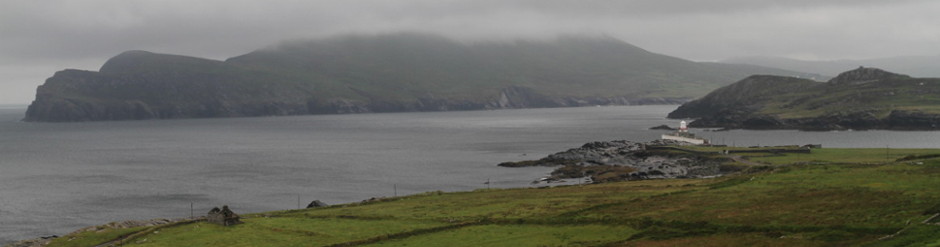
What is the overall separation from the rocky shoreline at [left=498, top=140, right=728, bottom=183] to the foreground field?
32.4 m

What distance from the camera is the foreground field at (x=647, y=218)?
5644 centimetres

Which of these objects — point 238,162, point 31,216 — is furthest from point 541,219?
point 238,162

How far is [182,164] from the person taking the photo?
186 m

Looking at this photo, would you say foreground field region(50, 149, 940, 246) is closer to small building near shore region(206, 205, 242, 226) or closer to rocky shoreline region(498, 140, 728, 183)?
small building near shore region(206, 205, 242, 226)

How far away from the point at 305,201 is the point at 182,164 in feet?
260

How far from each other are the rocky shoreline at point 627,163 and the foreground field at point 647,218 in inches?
1277

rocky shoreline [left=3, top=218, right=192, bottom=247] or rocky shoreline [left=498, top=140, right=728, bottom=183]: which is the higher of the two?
rocky shoreline [left=498, top=140, right=728, bottom=183]

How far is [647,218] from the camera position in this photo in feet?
221

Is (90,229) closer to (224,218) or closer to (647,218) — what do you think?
(224,218)

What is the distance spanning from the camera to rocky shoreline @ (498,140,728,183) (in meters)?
131

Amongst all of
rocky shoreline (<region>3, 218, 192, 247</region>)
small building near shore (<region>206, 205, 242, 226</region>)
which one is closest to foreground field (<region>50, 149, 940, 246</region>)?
small building near shore (<region>206, 205, 242, 226</region>)

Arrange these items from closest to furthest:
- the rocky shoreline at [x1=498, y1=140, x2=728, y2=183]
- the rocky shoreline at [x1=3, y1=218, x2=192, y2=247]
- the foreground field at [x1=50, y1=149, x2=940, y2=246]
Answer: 1. the foreground field at [x1=50, y1=149, x2=940, y2=246]
2. the rocky shoreline at [x1=3, y1=218, x2=192, y2=247]
3. the rocky shoreline at [x1=498, y1=140, x2=728, y2=183]

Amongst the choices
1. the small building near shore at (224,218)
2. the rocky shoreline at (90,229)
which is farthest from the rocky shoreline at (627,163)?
the rocky shoreline at (90,229)

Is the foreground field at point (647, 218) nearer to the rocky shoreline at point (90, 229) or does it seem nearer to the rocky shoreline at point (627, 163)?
the rocky shoreline at point (90, 229)
